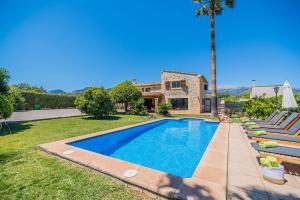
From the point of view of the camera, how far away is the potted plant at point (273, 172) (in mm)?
3320

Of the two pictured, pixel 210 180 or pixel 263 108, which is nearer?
pixel 210 180

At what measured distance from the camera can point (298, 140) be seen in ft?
16.9

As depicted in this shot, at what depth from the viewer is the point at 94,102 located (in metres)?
16.3

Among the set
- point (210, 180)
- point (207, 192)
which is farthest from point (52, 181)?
point (210, 180)

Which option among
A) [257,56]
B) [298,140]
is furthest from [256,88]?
[298,140]

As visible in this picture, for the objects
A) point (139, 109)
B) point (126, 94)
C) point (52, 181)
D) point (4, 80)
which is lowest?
point (52, 181)

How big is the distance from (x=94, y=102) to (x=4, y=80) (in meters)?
7.61

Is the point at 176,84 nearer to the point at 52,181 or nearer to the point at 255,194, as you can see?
the point at 255,194

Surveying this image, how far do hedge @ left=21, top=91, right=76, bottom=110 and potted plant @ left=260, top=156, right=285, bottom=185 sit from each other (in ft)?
99.4

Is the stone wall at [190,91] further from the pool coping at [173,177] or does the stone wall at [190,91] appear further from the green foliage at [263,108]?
the pool coping at [173,177]

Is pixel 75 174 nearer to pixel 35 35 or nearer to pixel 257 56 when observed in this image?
pixel 35 35

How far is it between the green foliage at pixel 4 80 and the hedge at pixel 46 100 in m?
16.1

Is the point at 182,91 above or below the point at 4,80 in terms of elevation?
above

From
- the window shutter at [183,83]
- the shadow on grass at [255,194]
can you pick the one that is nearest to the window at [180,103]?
the window shutter at [183,83]
